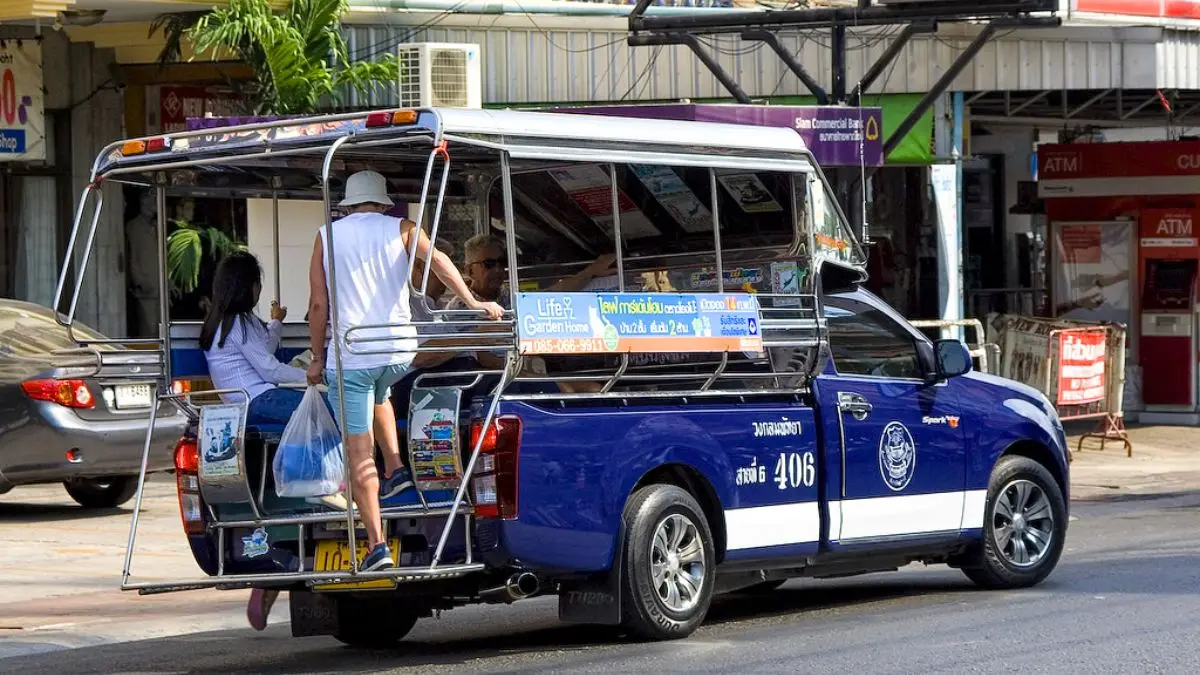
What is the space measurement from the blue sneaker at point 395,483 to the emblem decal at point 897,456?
2.76m

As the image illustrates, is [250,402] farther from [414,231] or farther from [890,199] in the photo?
[890,199]

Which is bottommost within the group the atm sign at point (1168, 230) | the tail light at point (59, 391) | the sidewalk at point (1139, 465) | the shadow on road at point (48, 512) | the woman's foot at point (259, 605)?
the sidewalk at point (1139, 465)

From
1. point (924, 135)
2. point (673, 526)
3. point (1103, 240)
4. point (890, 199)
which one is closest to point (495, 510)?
point (673, 526)

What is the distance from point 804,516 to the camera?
9297 mm

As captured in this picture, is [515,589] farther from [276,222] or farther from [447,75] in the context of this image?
[447,75]

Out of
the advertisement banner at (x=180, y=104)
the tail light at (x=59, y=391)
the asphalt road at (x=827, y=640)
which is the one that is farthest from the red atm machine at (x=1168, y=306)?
the tail light at (x=59, y=391)

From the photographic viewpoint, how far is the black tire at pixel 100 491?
1481cm

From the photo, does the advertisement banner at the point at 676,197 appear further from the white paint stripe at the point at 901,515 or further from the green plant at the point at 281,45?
the green plant at the point at 281,45

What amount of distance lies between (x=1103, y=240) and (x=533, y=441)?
15.3 m

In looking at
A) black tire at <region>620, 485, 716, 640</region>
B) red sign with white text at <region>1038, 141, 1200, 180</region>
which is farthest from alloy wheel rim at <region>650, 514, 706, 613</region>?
red sign with white text at <region>1038, 141, 1200, 180</region>

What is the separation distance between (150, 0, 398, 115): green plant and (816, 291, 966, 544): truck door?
7997 mm

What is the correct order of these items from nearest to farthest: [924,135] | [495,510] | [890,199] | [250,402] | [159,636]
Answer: [495,510], [250,402], [159,636], [924,135], [890,199]

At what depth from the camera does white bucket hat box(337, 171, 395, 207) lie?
8180 millimetres

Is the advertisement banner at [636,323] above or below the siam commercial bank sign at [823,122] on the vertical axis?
below
